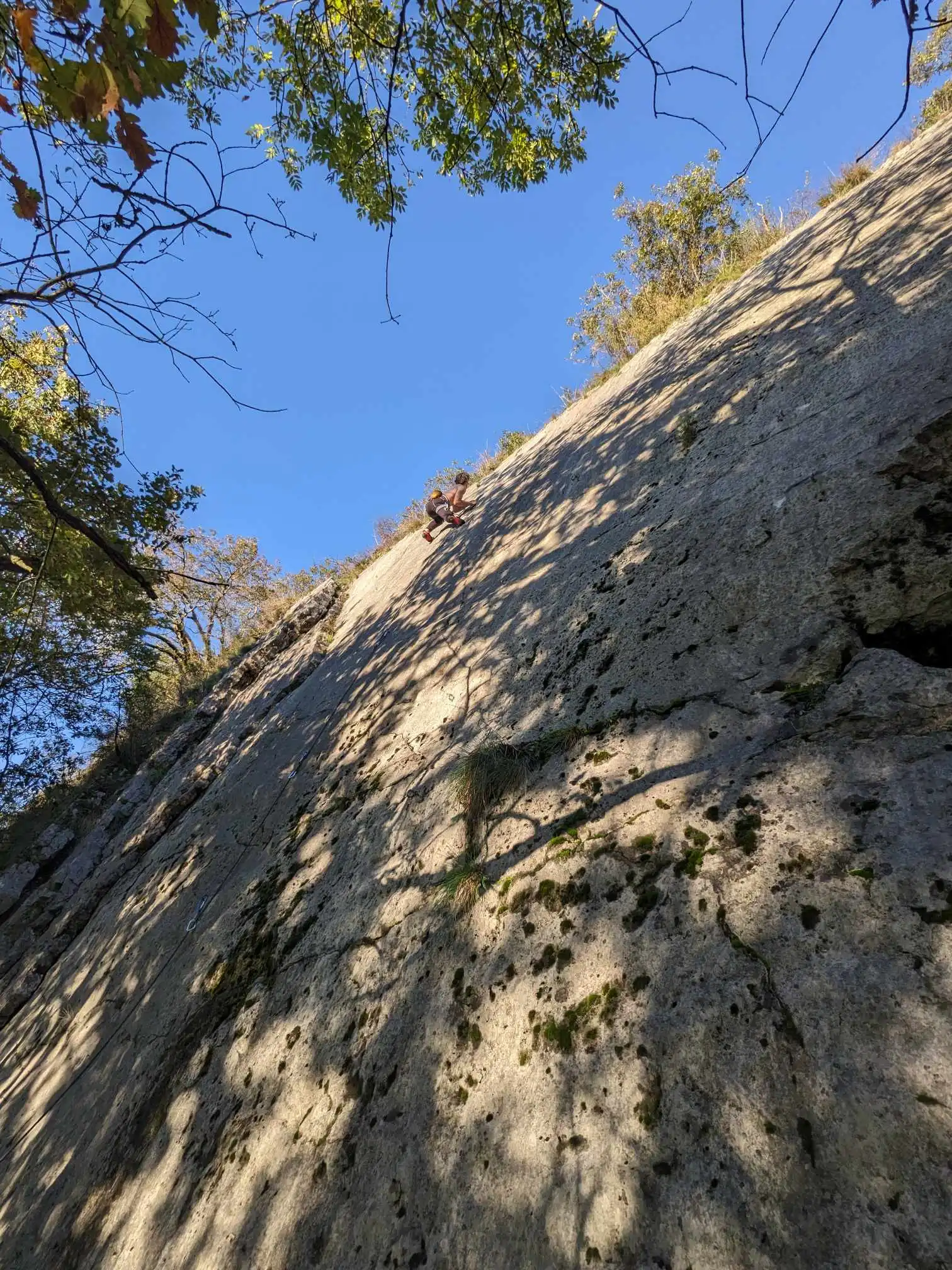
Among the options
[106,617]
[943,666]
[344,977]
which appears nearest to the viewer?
[943,666]

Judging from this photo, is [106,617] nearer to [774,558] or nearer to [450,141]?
[450,141]

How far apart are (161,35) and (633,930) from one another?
10.9ft

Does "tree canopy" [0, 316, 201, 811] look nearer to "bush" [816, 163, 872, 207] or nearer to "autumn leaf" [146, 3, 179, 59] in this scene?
"autumn leaf" [146, 3, 179, 59]

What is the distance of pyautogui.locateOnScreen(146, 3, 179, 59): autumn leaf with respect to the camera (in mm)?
1835

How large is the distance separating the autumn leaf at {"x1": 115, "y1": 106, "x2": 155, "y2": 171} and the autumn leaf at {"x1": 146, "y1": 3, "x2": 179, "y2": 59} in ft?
0.85

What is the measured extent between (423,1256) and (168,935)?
12.0ft

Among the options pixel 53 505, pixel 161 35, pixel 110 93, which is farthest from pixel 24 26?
pixel 53 505

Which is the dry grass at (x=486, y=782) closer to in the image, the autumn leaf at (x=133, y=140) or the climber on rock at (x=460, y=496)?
the autumn leaf at (x=133, y=140)

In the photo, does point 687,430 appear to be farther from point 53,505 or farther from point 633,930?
point 53,505

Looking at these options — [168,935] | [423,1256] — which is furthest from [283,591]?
[423,1256]

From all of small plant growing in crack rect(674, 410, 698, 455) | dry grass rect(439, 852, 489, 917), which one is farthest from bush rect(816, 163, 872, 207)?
dry grass rect(439, 852, 489, 917)

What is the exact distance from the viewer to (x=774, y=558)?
265cm

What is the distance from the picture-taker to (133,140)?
207cm

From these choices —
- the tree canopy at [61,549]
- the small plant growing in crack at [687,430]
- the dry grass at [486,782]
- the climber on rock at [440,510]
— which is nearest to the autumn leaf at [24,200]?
the tree canopy at [61,549]
